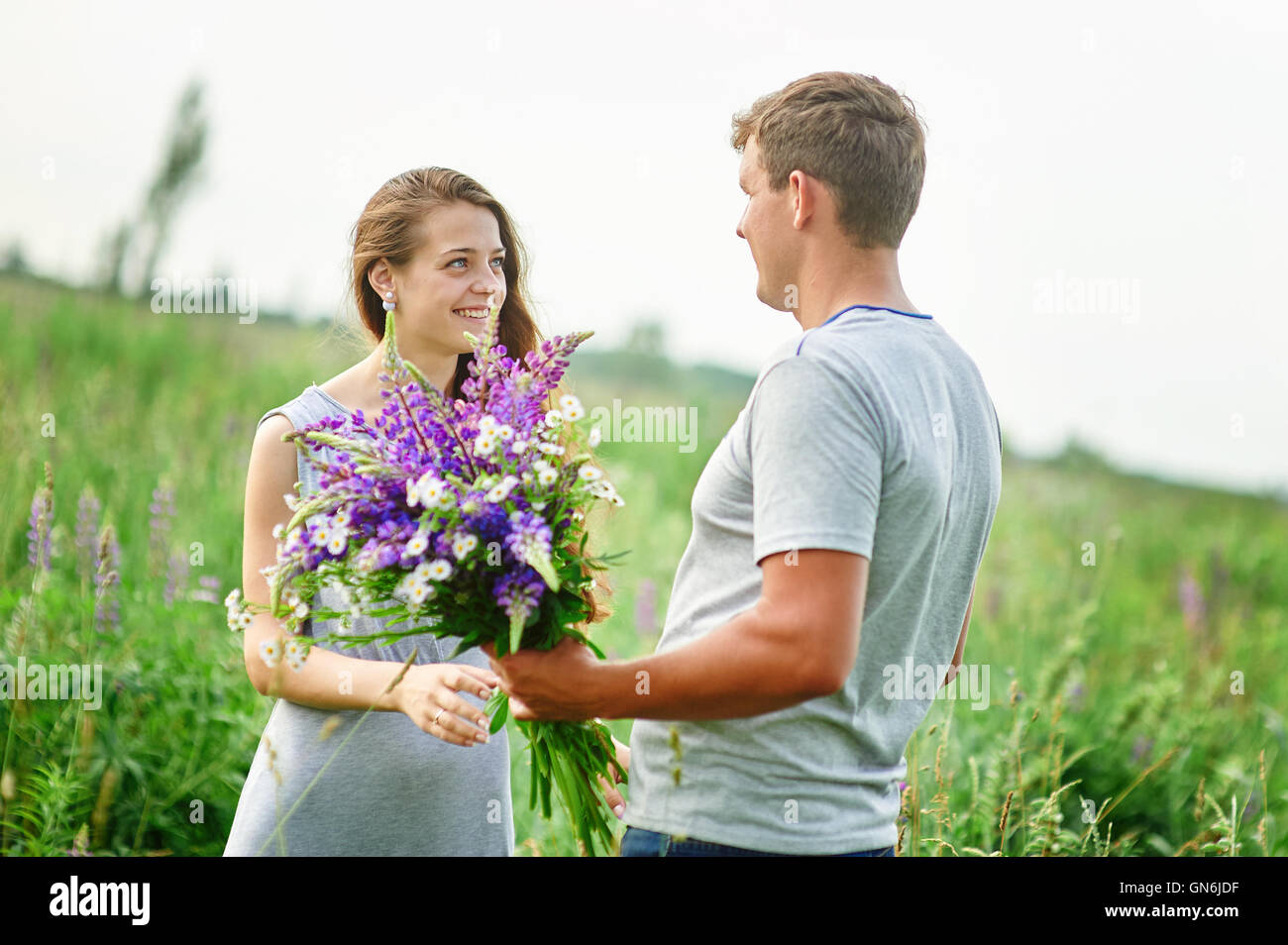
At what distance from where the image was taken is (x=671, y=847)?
1.82 meters

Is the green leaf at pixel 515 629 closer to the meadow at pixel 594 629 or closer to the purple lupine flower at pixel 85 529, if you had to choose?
the meadow at pixel 594 629

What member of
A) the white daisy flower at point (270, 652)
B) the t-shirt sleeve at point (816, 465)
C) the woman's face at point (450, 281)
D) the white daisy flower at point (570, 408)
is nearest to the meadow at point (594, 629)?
A: the woman's face at point (450, 281)

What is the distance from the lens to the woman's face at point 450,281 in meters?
2.69

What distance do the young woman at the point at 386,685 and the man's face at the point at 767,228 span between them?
902 millimetres

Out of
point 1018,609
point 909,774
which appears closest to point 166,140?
point 1018,609

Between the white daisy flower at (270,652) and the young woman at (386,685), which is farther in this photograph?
the young woman at (386,685)

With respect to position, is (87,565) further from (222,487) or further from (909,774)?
(909,774)

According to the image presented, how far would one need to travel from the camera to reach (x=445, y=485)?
1.74 metres

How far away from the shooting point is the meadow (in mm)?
3668

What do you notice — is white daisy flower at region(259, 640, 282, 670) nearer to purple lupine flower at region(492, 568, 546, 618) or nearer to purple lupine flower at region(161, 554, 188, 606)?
purple lupine flower at region(492, 568, 546, 618)

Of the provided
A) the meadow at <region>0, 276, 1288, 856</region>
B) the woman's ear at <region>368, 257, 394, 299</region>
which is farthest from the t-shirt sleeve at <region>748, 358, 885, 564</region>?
→ the woman's ear at <region>368, 257, 394, 299</region>

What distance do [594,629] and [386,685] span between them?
305 cm
